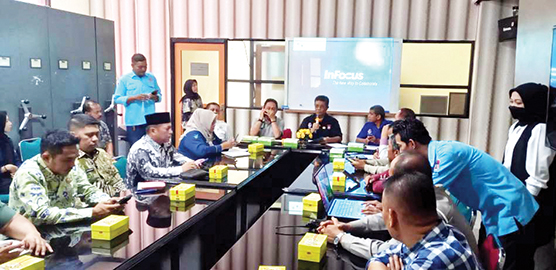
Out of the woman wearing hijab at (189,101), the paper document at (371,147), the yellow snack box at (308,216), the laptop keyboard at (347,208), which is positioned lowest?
the yellow snack box at (308,216)

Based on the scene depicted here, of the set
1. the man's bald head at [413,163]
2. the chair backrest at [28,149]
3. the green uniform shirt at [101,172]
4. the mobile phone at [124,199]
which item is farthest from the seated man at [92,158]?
the man's bald head at [413,163]

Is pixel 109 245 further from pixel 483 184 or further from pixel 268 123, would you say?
pixel 268 123

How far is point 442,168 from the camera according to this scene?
2.00 meters

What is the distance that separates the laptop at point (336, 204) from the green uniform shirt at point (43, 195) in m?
1.10

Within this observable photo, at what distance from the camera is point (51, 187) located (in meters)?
2.06

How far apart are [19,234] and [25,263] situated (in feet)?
1.32

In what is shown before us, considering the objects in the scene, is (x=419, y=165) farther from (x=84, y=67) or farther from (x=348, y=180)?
(x=84, y=67)

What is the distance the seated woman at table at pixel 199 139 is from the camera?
11.8ft

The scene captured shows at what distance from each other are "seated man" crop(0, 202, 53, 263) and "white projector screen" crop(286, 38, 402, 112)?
4135 millimetres

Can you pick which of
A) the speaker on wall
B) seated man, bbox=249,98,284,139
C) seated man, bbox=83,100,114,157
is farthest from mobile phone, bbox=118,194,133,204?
the speaker on wall

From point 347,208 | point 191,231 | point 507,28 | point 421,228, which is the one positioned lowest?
point 191,231

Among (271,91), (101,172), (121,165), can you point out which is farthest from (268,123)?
(101,172)

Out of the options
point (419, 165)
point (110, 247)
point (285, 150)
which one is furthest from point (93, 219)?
point (285, 150)

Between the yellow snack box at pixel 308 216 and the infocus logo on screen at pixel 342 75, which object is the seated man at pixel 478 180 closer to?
the yellow snack box at pixel 308 216
